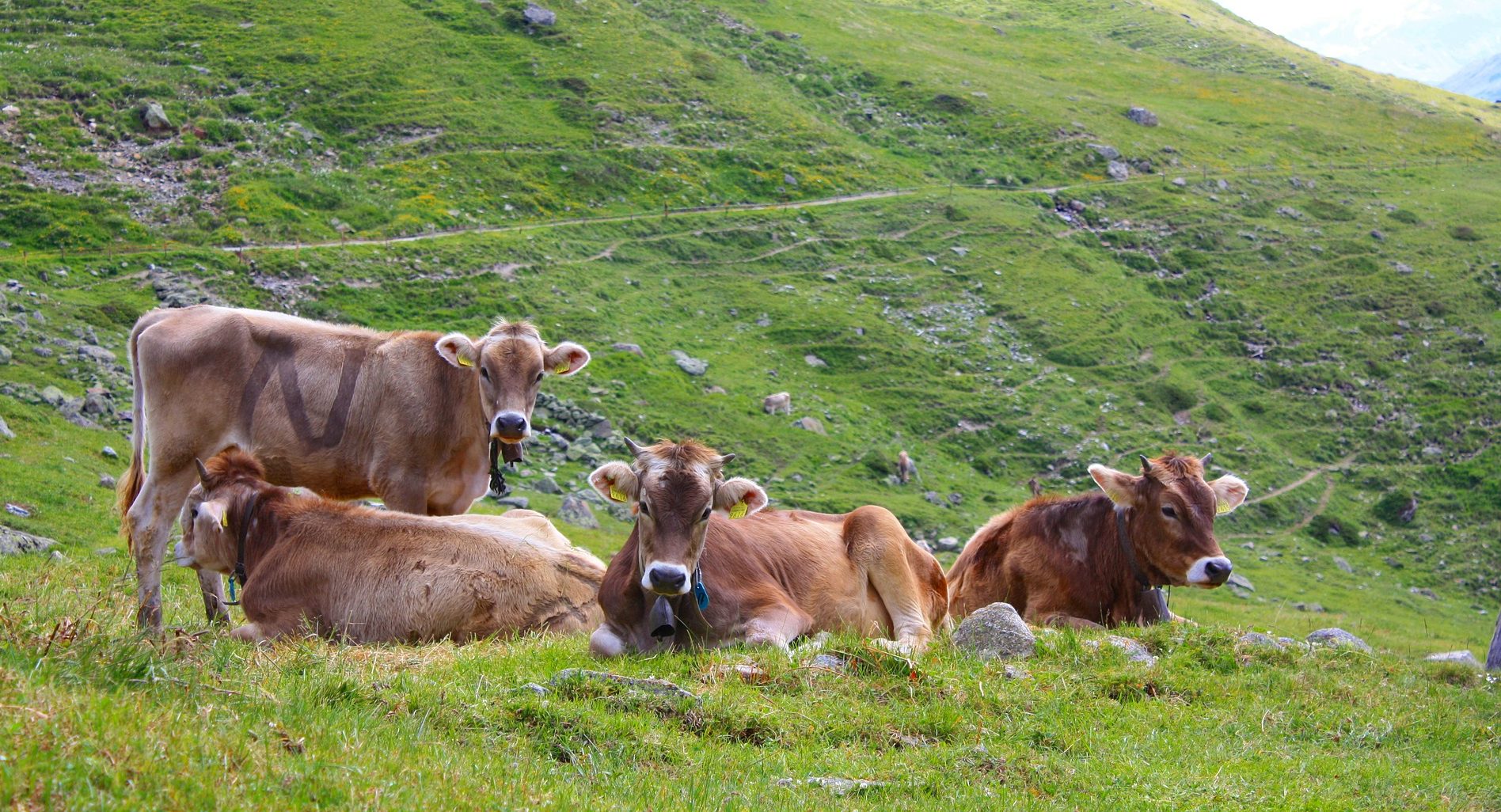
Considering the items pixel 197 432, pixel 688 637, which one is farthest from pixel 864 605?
pixel 197 432

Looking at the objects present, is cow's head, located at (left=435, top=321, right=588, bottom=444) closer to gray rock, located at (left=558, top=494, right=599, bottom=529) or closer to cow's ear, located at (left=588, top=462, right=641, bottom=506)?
cow's ear, located at (left=588, top=462, right=641, bottom=506)

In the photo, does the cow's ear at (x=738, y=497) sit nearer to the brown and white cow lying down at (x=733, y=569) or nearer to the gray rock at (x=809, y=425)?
the brown and white cow lying down at (x=733, y=569)

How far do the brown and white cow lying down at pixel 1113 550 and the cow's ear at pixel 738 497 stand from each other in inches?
174

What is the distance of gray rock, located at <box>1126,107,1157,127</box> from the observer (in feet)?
284

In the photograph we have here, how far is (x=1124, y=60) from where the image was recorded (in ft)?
358

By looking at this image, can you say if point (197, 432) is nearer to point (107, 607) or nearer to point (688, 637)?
point (107, 607)

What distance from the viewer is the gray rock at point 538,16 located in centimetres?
7431

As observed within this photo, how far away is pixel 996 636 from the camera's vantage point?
404 inches

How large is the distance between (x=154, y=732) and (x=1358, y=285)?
69.5 metres

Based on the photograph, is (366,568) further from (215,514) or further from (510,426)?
(510,426)

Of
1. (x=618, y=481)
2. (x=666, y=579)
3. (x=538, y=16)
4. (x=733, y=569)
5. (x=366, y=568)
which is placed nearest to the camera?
(x=666, y=579)

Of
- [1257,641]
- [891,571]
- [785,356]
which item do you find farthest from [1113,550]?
[785,356]

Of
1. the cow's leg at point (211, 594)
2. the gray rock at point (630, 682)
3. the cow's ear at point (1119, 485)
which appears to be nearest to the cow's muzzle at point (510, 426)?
the cow's leg at point (211, 594)

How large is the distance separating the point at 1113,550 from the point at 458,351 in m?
7.37
